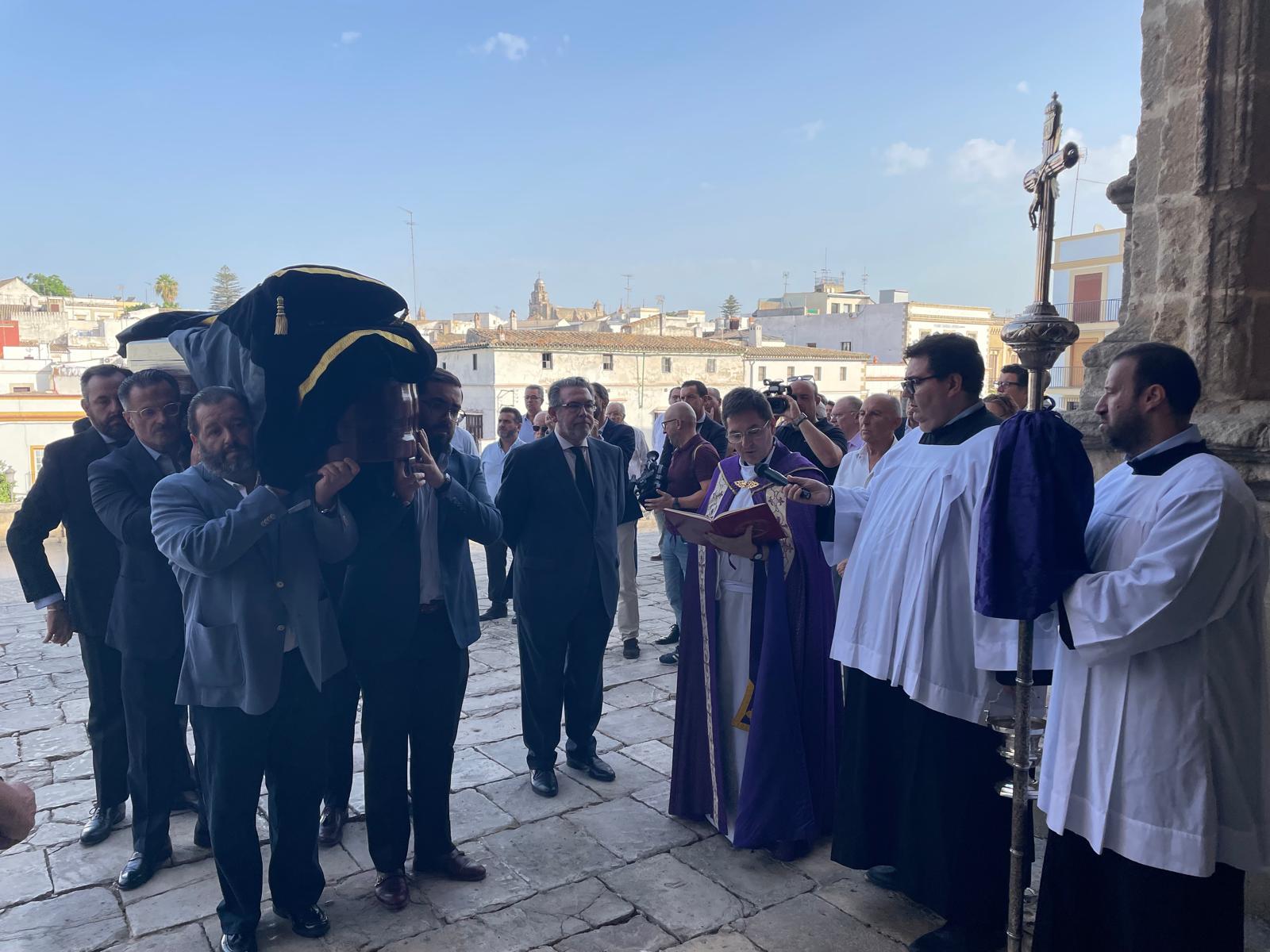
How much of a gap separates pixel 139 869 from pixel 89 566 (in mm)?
1260

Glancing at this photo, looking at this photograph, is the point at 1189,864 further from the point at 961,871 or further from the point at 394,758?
the point at 394,758

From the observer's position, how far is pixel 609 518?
470 cm

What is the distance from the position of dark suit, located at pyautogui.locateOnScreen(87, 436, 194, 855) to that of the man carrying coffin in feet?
8.36

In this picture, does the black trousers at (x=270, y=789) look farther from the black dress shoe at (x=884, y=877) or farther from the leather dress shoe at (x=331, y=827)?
the black dress shoe at (x=884, y=877)

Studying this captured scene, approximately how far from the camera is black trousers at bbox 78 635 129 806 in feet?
12.9

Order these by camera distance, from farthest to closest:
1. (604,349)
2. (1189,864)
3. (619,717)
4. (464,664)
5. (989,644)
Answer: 1. (604,349)
2. (619,717)
3. (464,664)
4. (989,644)
5. (1189,864)

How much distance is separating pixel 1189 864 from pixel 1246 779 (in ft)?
0.89

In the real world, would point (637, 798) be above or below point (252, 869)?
below

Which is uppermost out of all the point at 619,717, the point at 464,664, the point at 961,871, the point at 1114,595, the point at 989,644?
the point at 1114,595

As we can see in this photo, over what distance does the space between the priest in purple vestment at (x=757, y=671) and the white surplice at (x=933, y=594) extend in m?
0.39

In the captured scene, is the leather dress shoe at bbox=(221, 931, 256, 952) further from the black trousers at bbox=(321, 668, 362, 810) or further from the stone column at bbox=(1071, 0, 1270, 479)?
the stone column at bbox=(1071, 0, 1270, 479)

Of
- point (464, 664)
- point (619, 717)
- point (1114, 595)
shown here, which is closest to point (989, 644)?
point (1114, 595)

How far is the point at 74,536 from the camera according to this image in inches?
154

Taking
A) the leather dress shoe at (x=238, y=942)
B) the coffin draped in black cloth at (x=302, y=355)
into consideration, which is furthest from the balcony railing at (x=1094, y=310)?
the leather dress shoe at (x=238, y=942)
